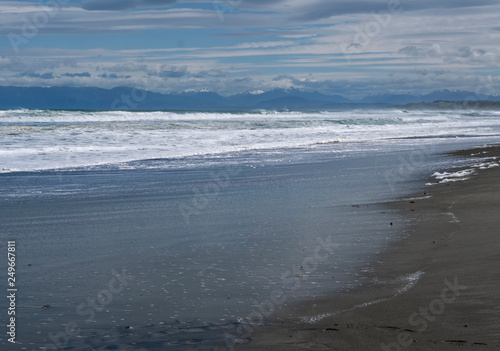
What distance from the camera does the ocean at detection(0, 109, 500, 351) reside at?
4.78 m

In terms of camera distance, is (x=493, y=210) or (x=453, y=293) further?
(x=493, y=210)

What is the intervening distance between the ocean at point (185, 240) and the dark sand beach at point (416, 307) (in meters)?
0.22

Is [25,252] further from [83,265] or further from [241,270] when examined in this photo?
[241,270]

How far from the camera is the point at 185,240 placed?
25.1 ft

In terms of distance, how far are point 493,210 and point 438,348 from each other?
5.79 metres

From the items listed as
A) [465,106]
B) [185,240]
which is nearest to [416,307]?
[185,240]

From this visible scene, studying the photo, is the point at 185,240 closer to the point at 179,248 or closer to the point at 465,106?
the point at 179,248

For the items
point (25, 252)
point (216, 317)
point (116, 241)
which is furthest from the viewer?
point (116, 241)

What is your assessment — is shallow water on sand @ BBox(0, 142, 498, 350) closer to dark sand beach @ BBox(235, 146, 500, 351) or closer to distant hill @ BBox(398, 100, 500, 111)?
dark sand beach @ BBox(235, 146, 500, 351)

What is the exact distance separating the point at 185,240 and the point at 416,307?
3573 mm

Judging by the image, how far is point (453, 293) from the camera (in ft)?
17.1

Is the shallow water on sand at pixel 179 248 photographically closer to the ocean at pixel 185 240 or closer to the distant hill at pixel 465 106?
the ocean at pixel 185 240

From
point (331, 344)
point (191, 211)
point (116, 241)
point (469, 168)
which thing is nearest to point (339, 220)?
point (191, 211)

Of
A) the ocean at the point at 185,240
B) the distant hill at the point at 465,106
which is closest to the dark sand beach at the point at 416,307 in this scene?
the ocean at the point at 185,240
